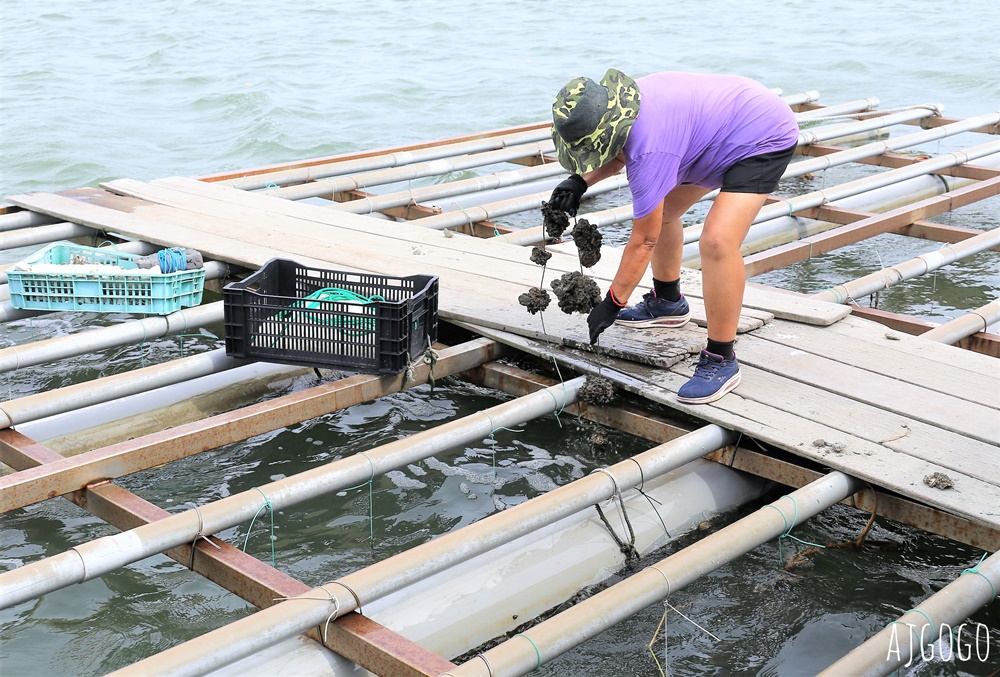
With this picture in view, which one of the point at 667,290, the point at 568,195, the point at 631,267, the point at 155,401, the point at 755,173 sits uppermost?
the point at 755,173

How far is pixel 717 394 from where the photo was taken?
3881 millimetres

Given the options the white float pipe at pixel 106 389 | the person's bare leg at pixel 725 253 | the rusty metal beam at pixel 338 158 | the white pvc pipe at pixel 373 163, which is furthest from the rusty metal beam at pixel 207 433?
the rusty metal beam at pixel 338 158

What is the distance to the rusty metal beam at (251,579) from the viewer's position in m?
2.67

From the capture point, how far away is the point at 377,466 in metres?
3.44

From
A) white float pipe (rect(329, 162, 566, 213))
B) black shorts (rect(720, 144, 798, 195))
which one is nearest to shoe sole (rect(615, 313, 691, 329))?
black shorts (rect(720, 144, 798, 195))

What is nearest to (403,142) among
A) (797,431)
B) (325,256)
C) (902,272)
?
(325,256)

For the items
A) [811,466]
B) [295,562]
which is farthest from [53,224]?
[811,466]

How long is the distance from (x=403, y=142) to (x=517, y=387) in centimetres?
874

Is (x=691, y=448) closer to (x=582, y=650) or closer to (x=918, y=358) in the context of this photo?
(x=582, y=650)

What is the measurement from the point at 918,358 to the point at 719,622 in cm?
149

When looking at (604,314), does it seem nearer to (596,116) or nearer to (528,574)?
(596,116)

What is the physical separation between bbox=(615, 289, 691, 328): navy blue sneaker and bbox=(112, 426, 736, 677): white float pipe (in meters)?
0.83

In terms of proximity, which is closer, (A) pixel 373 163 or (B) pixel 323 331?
(B) pixel 323 331

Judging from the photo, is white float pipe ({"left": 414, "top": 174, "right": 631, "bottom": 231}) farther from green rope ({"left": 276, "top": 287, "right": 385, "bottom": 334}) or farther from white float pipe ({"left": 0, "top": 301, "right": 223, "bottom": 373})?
green rope ({"left": 276, "top": 287, "right": 385, "bottom": 334})
